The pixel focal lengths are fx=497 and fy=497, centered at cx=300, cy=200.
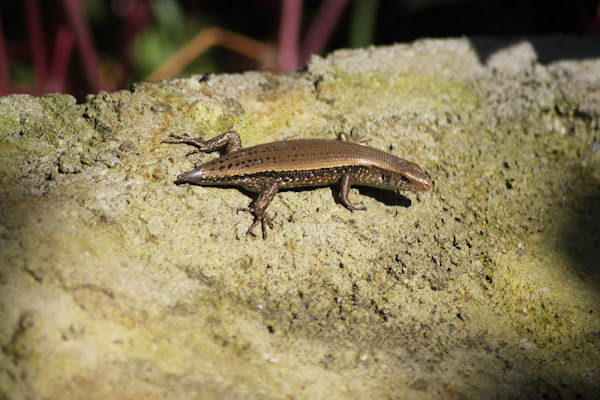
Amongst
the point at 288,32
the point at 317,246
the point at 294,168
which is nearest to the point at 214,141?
the point at 294,168

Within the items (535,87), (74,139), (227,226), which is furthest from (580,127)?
(74,139)

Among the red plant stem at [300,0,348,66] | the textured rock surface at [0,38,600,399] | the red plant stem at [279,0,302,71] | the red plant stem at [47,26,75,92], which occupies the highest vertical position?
the red plant stem at [300,0,348,66]

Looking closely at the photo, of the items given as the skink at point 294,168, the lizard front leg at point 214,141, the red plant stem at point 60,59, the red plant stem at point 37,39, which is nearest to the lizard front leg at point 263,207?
the skink at point 294,168

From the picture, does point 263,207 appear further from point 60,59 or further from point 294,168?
point 60,59

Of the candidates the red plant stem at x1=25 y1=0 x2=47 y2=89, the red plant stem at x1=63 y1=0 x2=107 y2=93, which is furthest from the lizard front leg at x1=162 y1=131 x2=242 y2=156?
the red plant stem at x1=25 y1=0 x2=47 y2=89

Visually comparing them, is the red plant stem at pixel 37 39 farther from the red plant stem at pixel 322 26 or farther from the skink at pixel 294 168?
the red plant stem at pixel 322 26

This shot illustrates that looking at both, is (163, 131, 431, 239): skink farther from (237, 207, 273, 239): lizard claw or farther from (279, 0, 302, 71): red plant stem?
(279, 0, 302, 71): red plant stem
